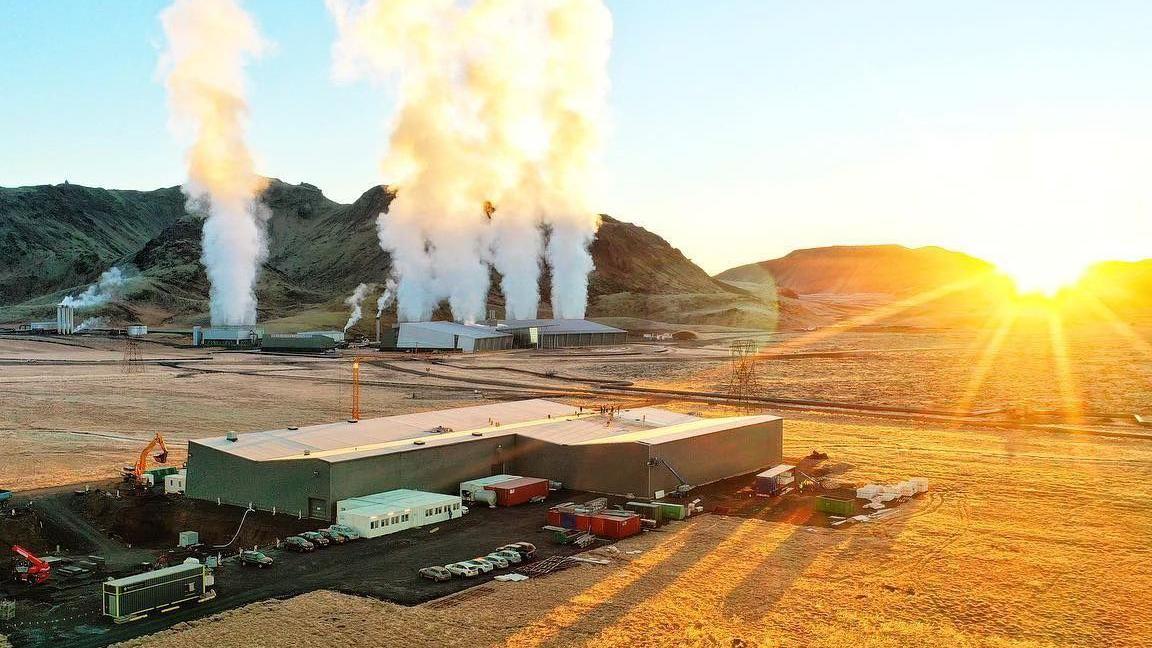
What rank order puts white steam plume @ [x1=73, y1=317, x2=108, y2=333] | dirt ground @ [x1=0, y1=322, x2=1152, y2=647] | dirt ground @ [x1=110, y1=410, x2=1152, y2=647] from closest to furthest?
dirt ground @ [x1=110, y1=410, x2=1152, y2=647]
dirt ground @ [x1=0, y1=322, x2=1152, y2=647]
white steam plume @ [x1=73, y1=317, x2=108, y2=333]

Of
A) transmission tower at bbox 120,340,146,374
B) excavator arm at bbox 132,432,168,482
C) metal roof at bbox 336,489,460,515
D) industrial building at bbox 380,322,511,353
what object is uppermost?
industrial building at bbox 380,322,511,353

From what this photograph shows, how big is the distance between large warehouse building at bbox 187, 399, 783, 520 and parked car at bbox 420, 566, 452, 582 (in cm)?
901

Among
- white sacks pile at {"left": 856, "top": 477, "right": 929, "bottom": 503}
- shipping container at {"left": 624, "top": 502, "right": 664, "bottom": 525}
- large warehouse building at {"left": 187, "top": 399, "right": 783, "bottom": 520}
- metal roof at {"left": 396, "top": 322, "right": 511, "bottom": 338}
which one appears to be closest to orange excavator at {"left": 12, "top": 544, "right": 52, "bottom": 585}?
large warehouse building at {"left": 187, "top": 399, "right": 783, "bottom": 520}

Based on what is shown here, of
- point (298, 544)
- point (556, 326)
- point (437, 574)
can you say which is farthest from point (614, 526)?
point (556, 326)

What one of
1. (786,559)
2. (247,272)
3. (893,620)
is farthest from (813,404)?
(247,272)

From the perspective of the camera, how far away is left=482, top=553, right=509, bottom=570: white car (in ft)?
100

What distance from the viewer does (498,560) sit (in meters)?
30.7

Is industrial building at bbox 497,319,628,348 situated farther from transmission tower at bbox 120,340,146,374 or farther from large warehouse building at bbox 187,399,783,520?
large warehouse building at bbox 187,399,783,520

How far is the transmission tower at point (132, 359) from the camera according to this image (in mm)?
98250

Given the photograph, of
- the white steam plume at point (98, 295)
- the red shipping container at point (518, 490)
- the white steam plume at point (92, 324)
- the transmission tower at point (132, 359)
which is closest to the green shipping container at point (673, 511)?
the red shipping container at point (518, 490)

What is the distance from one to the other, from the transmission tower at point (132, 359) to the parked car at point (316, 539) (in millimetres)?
71898

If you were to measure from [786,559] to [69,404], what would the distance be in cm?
6182

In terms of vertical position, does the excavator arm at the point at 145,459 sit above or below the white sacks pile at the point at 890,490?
above

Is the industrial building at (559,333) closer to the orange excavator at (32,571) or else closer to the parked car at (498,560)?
the parked car at (498,560)
